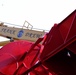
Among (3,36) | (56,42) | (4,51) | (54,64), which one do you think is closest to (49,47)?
(56,42)

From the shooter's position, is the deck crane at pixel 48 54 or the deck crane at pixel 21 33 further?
the deck crane at pixel 21 33

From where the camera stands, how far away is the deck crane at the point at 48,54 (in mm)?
2221

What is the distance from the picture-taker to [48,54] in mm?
2359

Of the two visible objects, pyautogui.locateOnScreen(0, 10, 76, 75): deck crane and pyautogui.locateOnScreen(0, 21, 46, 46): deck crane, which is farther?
pyautogui.locateOnScreen(0, 21, 46, 46): deck crane

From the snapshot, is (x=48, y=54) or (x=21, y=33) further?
(x=21, y=33)

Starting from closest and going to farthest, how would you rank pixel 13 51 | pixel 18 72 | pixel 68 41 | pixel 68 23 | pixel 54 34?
pixel 68 41 < pixel 68 23 < pixel 54 34 < pixel 18 72 < pixel 13 51

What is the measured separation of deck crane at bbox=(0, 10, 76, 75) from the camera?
222 centimetres

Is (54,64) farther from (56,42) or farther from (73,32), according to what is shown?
(73,32)

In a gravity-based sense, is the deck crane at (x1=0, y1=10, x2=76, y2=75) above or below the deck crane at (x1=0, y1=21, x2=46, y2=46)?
above

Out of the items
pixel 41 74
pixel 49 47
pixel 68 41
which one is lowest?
pixel 41 74

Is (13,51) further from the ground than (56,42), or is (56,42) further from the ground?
(56,42)

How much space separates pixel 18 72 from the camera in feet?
9.50

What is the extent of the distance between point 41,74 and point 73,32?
1.16 metres

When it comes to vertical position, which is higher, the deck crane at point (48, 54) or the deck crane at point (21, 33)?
the deck crane at point (48, 54)
